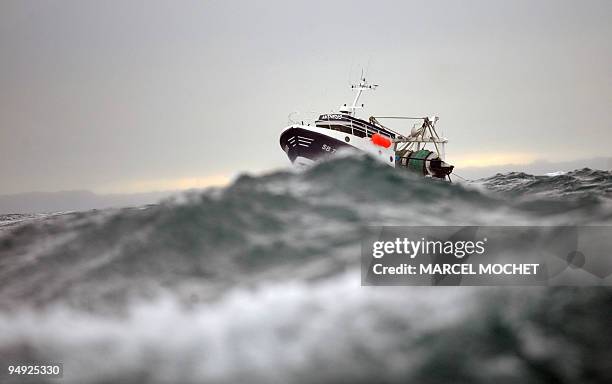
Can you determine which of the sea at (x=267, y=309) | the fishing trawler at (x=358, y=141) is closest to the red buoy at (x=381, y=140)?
the fishing trawler at (x=358, y=141)

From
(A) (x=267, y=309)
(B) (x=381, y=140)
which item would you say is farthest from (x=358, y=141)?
(A) (x=267, y=309)

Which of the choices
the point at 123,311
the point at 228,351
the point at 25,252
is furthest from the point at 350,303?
the point at 25,252

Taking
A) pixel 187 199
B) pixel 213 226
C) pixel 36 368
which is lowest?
pixel 36 368

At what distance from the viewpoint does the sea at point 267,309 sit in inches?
273

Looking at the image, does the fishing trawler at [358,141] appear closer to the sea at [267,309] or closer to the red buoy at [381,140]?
the red buoy at [381,140]

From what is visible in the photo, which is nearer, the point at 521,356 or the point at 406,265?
the point at 521,356

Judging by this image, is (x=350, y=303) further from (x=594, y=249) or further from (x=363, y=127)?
(x=363, y=127)

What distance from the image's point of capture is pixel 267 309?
7.71 meters

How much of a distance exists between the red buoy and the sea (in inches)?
1235

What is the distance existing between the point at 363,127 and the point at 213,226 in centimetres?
3406

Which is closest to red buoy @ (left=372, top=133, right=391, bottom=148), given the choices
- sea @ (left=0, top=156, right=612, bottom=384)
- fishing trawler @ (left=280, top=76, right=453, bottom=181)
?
fishing trawler @ (left=280, top=76, right=453, bottom=181)

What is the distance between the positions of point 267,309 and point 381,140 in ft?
120

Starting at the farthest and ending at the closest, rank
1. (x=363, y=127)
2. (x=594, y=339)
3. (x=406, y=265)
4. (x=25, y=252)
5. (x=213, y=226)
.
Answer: (x=363, y=127), (x=25, y=252), (x=213, y=226), (x=406, y=265), (x=594, y=339)

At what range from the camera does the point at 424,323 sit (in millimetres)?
7289
